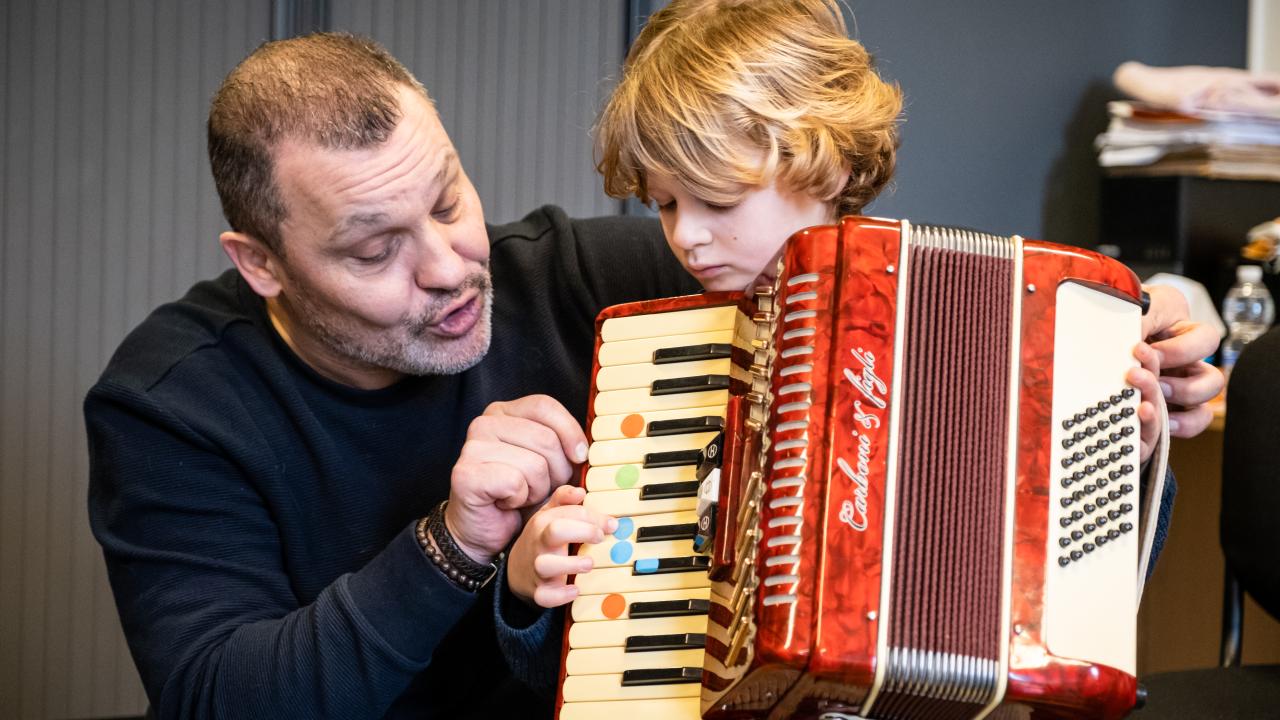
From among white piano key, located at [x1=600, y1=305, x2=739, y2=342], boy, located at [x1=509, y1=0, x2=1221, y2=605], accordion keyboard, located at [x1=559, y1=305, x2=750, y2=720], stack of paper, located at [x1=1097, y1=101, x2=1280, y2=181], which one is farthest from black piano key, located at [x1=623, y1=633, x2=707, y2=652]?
stack of paper, located at [x1=1097, y1=101, x2=1280, y2=181]

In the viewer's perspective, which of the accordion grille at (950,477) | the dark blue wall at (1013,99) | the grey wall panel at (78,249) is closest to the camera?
the accordion grille at (950,477)

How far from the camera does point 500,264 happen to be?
1.79 metres

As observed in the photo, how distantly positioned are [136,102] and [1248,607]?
8.52 ft

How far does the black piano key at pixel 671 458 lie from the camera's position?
1.25 metres

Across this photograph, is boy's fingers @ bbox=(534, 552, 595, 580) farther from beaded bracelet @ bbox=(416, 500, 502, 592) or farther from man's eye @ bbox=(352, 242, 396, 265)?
man's eye @ bbox=(352, 242, 396, 265)

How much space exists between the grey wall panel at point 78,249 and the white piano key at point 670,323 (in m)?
1.64

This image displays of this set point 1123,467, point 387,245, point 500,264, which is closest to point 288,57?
point 387,245

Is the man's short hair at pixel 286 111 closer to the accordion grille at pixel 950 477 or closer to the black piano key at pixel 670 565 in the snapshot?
the black piano key at pixel 670 565

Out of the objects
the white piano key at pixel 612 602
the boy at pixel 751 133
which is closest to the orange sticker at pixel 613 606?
the white piano key at pixel 612 602

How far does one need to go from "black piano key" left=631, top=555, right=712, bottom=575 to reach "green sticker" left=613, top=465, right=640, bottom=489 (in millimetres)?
84

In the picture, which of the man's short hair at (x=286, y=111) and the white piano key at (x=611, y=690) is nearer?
the white piano key at (x=611, y=690)

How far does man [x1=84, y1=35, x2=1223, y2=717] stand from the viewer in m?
1.31

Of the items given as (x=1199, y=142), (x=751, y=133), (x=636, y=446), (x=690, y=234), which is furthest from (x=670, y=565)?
(x=1199, y=142)

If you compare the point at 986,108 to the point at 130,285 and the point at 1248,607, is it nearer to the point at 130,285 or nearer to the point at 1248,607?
the point at 1248,607
